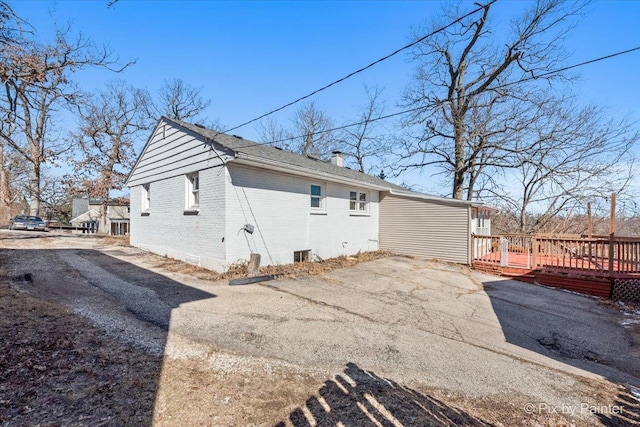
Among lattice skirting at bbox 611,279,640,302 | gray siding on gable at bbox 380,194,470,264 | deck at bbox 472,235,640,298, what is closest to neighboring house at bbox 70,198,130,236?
gray siding on gable at bbox 380,194,470,264

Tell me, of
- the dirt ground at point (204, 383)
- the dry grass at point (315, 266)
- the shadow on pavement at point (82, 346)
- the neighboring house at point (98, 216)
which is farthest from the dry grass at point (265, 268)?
the neighboring house at point (98, 216)

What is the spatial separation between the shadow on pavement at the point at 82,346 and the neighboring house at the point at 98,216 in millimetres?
18418

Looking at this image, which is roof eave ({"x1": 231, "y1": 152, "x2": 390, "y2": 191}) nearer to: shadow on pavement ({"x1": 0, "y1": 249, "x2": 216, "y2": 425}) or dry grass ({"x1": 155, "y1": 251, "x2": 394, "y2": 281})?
dry grass ({"x1": 155, "y1": 251, "x2": 394, "y2": 281})

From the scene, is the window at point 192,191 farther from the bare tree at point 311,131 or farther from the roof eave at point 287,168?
the bare tree at point 311,131

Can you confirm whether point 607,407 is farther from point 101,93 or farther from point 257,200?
point 101,93

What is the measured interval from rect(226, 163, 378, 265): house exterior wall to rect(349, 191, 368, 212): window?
0.32 m

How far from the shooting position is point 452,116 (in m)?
18.4

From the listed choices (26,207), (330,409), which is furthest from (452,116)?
(26,207)

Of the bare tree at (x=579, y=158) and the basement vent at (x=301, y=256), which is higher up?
the bare tree at (x=579, y=158)

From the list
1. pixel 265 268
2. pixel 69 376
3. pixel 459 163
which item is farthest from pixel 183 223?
pixel 459 163

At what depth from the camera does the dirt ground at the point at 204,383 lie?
2.43 m

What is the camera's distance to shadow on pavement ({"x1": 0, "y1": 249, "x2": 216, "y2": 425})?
2379 mm

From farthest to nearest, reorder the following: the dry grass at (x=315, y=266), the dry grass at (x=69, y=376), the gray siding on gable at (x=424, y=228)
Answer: the gray siding on gable at (x=424, y=228) → the dry grass at (x=315, y=266) → the dry grass at (x=69, y=376)

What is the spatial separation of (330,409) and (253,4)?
8.47 m
